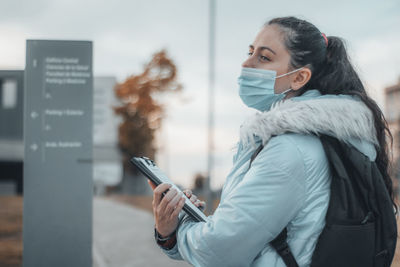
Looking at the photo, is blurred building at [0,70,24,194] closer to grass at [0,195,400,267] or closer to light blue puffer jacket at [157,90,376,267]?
grass at [0,195,400,267]

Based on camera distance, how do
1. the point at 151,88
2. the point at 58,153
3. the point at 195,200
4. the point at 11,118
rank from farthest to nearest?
the point at 11,118 → the point at 151,88 → the point at 58,153 → the point at 195,200

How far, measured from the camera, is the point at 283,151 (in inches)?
63.4

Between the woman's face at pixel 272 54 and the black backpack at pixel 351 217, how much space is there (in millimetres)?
361

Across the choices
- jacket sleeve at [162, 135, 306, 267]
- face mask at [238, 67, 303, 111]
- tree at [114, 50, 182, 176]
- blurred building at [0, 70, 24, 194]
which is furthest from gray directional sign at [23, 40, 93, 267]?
blurred building at [0, 70, 24, 194]

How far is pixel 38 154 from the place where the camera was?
4.69m

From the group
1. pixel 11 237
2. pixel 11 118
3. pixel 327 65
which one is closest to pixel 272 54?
pixel 327 65

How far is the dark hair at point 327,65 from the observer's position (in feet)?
6.29

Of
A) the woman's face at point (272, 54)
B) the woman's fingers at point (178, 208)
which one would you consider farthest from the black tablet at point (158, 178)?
the woman's face at point (272, 54)

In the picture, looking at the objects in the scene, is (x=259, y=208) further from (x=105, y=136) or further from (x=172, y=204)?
(x=105, y=136)

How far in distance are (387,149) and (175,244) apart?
3.48 ft

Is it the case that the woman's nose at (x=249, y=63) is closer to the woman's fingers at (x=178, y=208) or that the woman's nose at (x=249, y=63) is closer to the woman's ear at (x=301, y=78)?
the woman's ear at (x=301, y=78)

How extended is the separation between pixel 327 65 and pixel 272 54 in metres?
0.28

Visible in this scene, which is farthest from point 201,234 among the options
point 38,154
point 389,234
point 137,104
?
point 137,104

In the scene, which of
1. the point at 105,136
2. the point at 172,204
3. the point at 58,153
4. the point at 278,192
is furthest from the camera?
the point at 105,136
